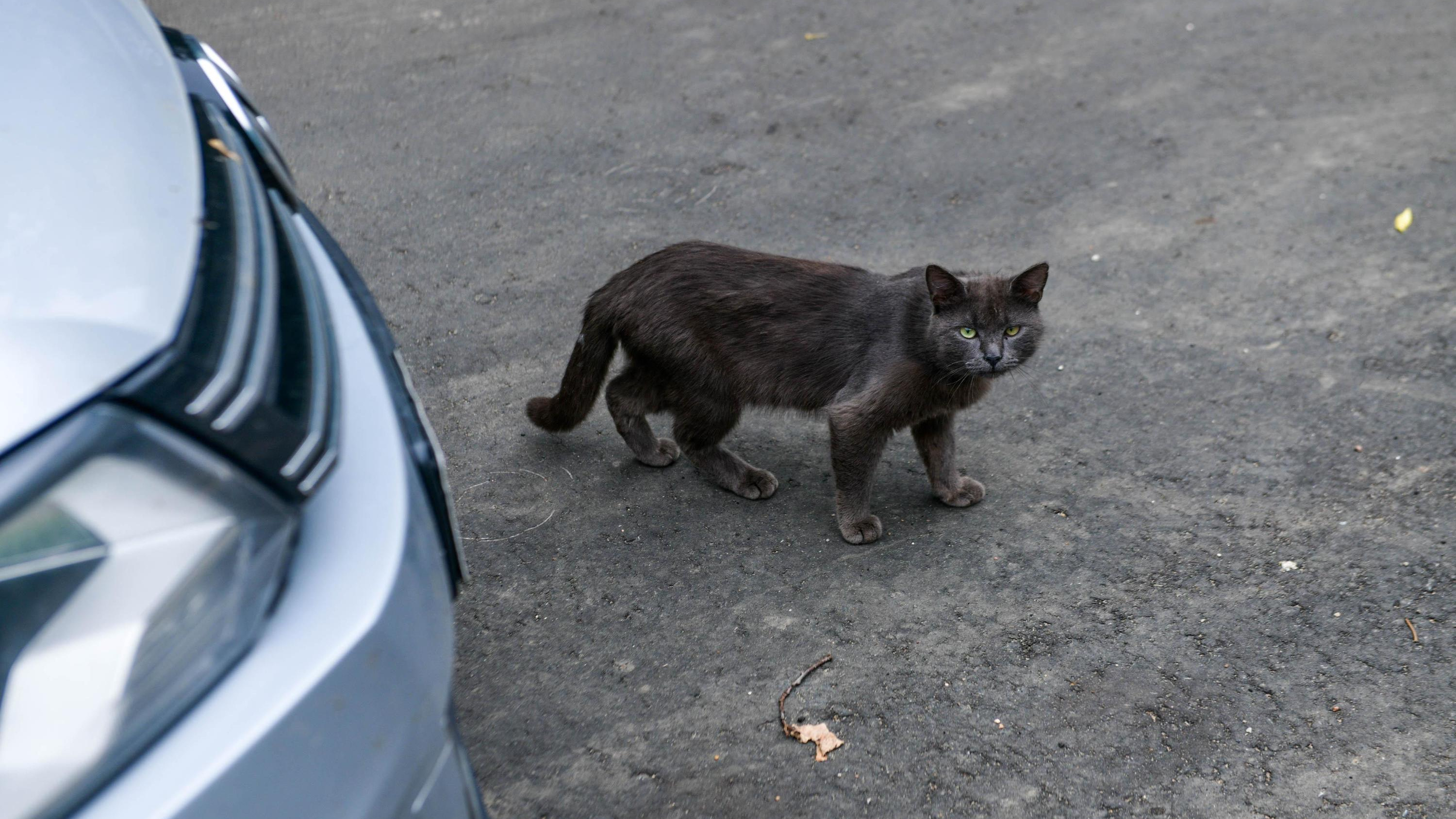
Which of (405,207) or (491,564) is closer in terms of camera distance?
(491,564)

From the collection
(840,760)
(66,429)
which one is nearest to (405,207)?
(840,760)

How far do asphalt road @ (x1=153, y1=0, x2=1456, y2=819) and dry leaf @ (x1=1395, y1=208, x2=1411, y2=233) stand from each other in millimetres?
58

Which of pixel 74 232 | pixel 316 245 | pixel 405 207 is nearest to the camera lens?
pixel 74 232

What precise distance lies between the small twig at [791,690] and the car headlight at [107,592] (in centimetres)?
144

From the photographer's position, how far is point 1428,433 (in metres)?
3.26

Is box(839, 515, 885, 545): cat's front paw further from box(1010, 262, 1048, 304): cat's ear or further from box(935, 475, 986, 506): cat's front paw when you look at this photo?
box(1010, 262, 1048, 304): cat's ear

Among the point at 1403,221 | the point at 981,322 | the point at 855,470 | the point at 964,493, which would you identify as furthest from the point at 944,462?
the point at 1403,221

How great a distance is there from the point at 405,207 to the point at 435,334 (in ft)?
3.58

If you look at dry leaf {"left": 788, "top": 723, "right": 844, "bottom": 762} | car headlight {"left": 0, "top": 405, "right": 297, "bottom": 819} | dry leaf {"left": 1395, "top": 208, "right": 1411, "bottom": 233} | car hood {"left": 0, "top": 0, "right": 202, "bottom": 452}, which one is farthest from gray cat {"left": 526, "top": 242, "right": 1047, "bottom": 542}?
dry leaf {"left": 1395, "top": 208, "right": 1411, "bottom": 233}

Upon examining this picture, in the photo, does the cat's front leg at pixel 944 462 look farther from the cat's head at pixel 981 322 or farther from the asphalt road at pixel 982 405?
the cat's head at pixel 981 322

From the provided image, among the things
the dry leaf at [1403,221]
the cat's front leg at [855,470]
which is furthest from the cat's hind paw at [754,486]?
the dry leaf at [1403,221]

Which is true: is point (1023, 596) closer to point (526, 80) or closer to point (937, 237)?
point (937, 237)

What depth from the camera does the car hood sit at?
114 cm

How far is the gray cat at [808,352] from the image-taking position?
289cm
